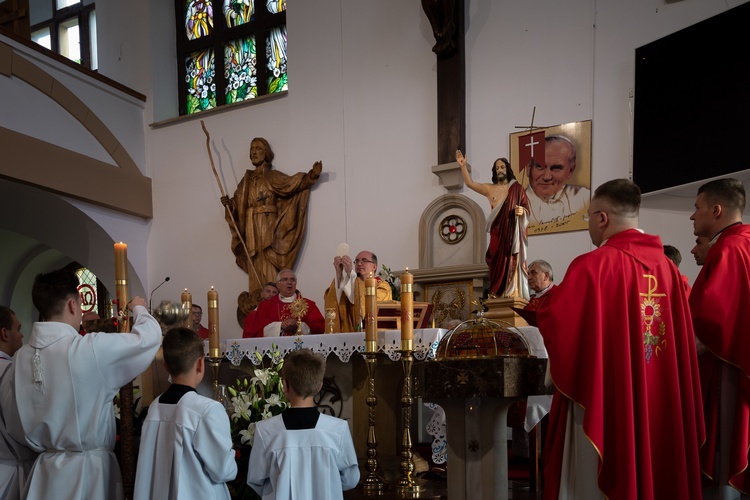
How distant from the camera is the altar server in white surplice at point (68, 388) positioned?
3484mm

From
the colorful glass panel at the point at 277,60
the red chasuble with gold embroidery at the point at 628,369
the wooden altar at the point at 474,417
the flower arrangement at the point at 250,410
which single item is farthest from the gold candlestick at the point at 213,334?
the colorful glass panel at the point at 277,60

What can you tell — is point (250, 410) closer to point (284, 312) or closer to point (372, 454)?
point (372, 454)

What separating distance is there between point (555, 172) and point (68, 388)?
18.9ft

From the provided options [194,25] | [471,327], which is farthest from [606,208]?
[194,25]

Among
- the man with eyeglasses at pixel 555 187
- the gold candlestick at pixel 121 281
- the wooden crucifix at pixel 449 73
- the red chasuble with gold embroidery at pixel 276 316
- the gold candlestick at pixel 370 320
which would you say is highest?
the wooden crucifix at pixel 449 73

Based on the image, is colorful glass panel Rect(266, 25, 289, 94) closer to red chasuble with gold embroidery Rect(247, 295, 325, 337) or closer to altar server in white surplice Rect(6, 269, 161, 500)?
red chasuble with gold embroidery Rect(247, 295, 325, 337)

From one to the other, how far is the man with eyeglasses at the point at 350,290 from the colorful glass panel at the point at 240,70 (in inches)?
183

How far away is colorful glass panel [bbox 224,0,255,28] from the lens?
1084 cm

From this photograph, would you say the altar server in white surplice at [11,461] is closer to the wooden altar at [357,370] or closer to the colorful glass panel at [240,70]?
the wooden altar at [357,370]

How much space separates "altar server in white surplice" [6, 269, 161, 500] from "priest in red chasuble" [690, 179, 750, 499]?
259 cm

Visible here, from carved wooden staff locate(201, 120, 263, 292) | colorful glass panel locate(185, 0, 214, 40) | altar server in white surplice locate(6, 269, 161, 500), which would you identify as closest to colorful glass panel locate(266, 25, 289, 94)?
carved wooden staff locate(201, 120, 263, 292)

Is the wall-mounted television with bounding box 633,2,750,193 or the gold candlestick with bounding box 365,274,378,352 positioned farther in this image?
the wall-mounted television with bounding box 633,2,750,193

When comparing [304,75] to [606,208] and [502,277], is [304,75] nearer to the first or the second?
[502,277]

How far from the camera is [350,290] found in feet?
22.0
